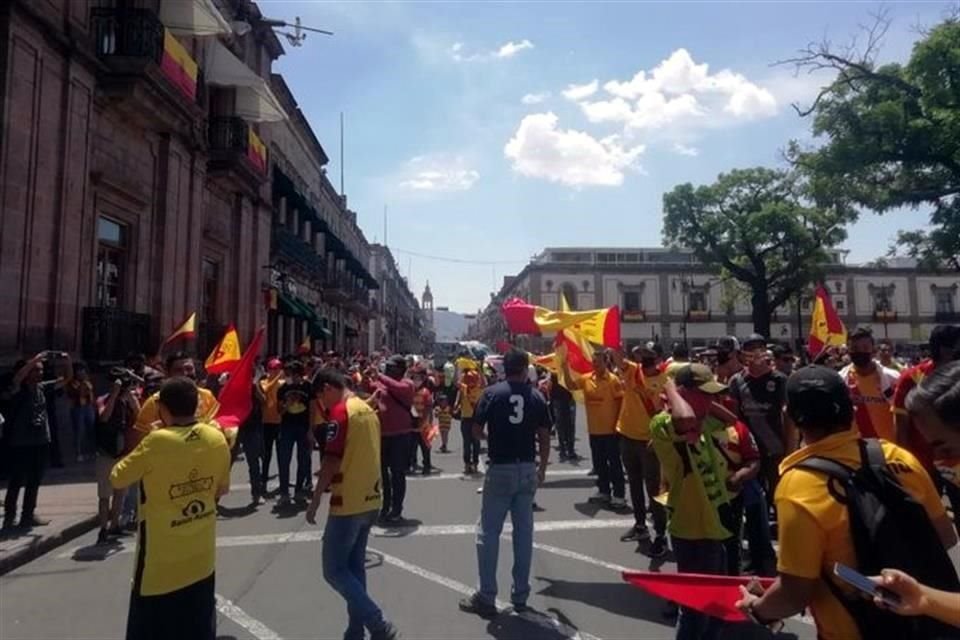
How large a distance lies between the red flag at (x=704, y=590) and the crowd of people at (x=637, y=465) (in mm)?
189

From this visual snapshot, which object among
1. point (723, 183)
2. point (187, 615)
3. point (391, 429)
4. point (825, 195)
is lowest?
point (187, 615)

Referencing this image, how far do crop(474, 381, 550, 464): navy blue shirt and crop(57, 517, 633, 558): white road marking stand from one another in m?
2.02

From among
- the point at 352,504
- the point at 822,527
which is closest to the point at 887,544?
the point at 822,527

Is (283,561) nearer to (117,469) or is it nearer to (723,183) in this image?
(117,469)

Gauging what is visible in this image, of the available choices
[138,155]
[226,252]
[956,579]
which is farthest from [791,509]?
[226,252]

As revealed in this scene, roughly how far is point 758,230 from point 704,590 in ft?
144

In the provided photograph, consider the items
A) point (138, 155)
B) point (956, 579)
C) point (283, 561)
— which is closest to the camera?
point (956, 579)

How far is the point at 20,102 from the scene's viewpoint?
10.4m

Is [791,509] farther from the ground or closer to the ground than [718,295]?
closer to the ground

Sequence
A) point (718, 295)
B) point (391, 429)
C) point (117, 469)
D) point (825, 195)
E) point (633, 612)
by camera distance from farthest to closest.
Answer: point (718, 295) → point (825, 195) → point (391, 429) → point (633, 612) → point (117, 469)

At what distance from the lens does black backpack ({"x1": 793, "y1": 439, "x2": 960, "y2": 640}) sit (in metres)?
1.78

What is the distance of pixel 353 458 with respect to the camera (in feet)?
14.5

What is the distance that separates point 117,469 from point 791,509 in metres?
3.06

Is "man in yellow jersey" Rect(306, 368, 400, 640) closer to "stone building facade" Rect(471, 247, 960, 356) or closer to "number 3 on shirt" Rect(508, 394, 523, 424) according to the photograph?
"number 3 on shirt" Rect(508, 394, 523, 424)
